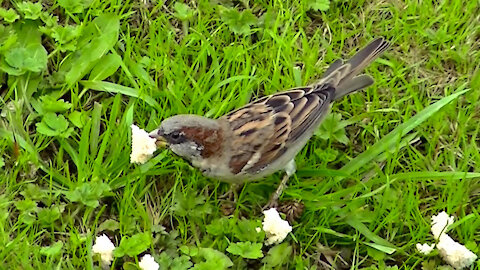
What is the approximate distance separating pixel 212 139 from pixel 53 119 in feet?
2.82

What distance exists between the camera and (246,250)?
13.1 feet

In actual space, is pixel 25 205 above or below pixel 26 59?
below

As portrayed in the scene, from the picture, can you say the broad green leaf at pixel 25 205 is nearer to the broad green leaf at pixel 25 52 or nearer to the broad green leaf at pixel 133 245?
the broad green leaf at pixel 133 245

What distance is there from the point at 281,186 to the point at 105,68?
118 centimetres

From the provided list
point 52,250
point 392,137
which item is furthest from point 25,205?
point 392,137

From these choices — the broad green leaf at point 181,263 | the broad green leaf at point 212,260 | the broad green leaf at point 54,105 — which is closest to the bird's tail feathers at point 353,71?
the broad green leaf at point 212,260

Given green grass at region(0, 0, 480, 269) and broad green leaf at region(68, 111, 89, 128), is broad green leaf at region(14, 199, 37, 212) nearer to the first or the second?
Answer: green grass at region(0, 0, 480, 269)

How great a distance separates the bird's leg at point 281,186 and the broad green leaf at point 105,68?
1.10m

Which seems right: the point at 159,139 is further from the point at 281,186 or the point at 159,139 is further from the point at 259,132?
the point at 281,186

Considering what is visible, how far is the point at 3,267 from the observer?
12.6 feet

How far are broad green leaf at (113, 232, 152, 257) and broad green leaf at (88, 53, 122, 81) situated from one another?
1053 mm

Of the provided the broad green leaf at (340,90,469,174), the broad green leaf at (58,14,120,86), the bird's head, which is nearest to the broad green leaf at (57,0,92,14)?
the broad green leaf at (58,14,120,86)

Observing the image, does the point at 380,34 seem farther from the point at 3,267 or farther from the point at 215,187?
the point at 3,267

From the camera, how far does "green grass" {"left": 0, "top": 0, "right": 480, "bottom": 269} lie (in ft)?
13.6
